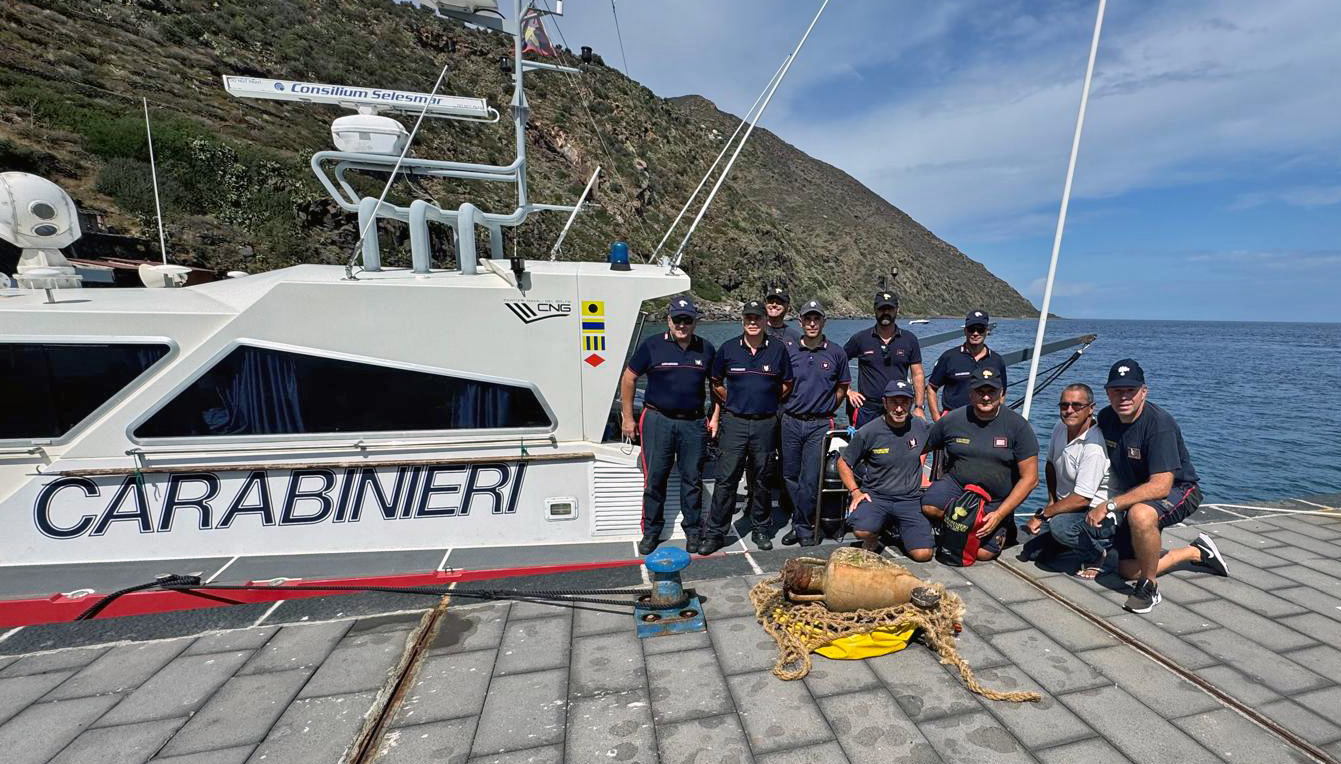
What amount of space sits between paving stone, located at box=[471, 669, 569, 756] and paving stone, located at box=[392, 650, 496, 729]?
72 mm

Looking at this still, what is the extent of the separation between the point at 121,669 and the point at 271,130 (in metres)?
32.5

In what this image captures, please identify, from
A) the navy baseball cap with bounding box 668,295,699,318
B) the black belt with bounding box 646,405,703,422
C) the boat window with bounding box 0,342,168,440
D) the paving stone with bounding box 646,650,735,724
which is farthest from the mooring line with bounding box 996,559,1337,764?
the boat window with bounding box 0,342,168,440

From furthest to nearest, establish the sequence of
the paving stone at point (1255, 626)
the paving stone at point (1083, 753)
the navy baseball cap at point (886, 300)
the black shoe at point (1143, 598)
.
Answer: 1. the navy baseball cap at point (886, 300)
2. the black shoe at point (1143, 598)
3. the paving stone at point (1255, 626)
4. the paving stone at point (1083, 753)

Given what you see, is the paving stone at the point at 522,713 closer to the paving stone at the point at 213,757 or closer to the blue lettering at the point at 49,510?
the paving stone at the point at 213,757

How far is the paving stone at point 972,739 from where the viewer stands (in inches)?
75.2

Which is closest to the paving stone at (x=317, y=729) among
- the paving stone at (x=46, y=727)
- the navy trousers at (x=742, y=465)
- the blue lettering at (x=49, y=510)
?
the paving stone at (x=46, y=727)

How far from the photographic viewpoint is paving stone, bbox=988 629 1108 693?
7.53 ft

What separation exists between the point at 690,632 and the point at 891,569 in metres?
1.15

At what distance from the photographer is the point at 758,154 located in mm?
115000

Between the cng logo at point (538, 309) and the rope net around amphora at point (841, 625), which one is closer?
the rope net around amphora at point (841, 625)

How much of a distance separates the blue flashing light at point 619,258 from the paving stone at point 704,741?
2959mm

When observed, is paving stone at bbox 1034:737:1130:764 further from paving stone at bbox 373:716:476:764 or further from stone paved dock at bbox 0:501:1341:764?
paving stone at bbox 373:716:476:764

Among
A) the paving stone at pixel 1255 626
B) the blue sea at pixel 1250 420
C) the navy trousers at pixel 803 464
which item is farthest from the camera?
the blue sea at pixel 1250 420

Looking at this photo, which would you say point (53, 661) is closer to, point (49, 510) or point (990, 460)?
point (49, 510)
